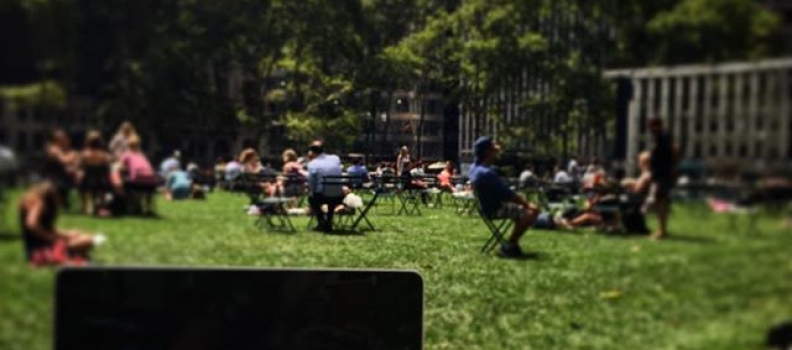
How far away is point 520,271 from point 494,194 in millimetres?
483

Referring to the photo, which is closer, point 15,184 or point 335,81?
A: point 15,184

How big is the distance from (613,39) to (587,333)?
1.43 m

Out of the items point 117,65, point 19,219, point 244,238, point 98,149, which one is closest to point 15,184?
point 19,219

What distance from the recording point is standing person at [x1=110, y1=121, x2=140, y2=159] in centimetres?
291

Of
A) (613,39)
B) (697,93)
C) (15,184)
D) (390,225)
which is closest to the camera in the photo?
(15,184)

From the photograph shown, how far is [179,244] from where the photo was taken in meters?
3.08

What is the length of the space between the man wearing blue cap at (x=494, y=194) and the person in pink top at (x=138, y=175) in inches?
56.0

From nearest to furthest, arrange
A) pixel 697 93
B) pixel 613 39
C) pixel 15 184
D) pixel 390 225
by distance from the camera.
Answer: pixel 15 184
pixel 697 93
pixel 613 39
pixel 390 225

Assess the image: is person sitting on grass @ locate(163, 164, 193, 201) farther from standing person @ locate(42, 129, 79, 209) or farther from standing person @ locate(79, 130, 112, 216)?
standing person @ locate(42, 129, 79, 209)

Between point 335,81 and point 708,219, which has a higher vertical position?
point 335,81

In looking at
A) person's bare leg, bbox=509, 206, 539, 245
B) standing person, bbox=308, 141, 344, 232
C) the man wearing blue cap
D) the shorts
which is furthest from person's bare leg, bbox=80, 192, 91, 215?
person's bare leg, bbox=509, 206, 539, 245

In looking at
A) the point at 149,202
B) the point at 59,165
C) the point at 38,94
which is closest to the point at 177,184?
the point at 149,202

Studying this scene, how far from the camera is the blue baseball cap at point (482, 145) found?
11.8 feet

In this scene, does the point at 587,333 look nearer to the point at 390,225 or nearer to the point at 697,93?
the point at 390,225
